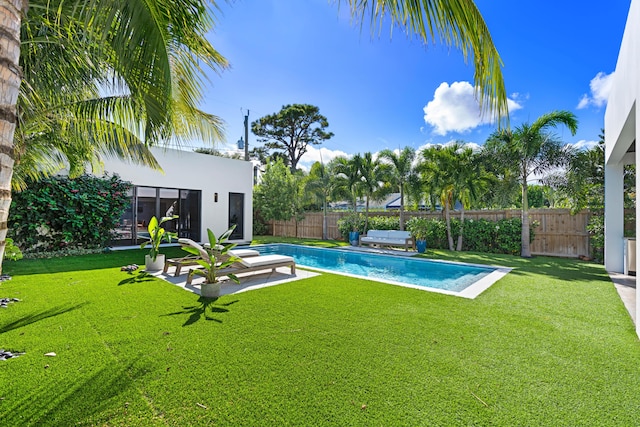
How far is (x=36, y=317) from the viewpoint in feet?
14.7

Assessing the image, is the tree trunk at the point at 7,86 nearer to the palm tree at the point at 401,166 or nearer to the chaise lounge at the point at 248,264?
the chaise lounge at the point at 248,264

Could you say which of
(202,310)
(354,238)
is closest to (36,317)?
(202,310)

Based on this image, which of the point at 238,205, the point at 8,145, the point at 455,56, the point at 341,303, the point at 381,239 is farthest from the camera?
the point at 238,205

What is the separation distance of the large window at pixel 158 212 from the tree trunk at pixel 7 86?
12.8 meters

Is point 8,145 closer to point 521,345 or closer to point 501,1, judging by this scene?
point 501,1

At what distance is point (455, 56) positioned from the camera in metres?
2.35

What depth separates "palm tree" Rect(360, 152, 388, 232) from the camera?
1609cm

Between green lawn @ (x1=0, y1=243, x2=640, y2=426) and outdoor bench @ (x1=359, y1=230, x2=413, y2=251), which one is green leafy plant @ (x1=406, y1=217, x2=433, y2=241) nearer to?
outdoor bench @ (x1=359, y1=230, x2=413, y2=251)

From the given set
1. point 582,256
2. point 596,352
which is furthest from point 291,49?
point 582,256

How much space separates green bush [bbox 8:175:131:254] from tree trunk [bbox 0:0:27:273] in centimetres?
1082

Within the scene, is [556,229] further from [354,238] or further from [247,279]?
[247,279]

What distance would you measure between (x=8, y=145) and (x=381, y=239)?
13358 mm

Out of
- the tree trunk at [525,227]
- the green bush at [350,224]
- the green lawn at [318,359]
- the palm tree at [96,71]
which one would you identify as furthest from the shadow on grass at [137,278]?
the tree trunk at [525,227]

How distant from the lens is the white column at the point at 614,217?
8305 millimetres
